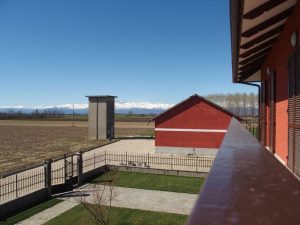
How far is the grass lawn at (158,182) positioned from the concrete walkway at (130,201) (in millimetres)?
909

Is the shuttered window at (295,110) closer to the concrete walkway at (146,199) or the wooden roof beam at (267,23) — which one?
the wooden roof beam at (267,23)

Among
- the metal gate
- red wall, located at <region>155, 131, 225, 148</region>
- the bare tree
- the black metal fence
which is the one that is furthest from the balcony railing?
red wall, located at <region>155, 131, 225, 148</region>

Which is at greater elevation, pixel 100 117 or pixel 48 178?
pixel 100 117

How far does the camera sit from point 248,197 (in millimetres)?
1048

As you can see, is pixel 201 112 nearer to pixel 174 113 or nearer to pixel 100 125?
pixel 174 113

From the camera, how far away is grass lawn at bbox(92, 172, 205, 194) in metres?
19.5

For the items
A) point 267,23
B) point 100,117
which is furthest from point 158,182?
point 100,117

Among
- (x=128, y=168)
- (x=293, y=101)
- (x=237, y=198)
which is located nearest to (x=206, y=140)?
(x=128, y=168)

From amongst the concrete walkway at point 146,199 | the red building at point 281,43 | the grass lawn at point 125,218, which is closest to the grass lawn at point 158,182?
the concrete walkway at point 146,199

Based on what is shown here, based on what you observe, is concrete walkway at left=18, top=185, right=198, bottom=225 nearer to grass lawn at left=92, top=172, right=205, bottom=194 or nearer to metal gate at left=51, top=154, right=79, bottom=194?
metal gate at left=51, top=154, right=79, bottom=194

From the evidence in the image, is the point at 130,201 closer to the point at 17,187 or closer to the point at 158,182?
the point at 158,182

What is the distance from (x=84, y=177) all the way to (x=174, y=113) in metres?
13.3

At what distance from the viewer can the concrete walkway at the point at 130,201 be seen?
15125 mm

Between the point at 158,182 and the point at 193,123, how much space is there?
467 inches
